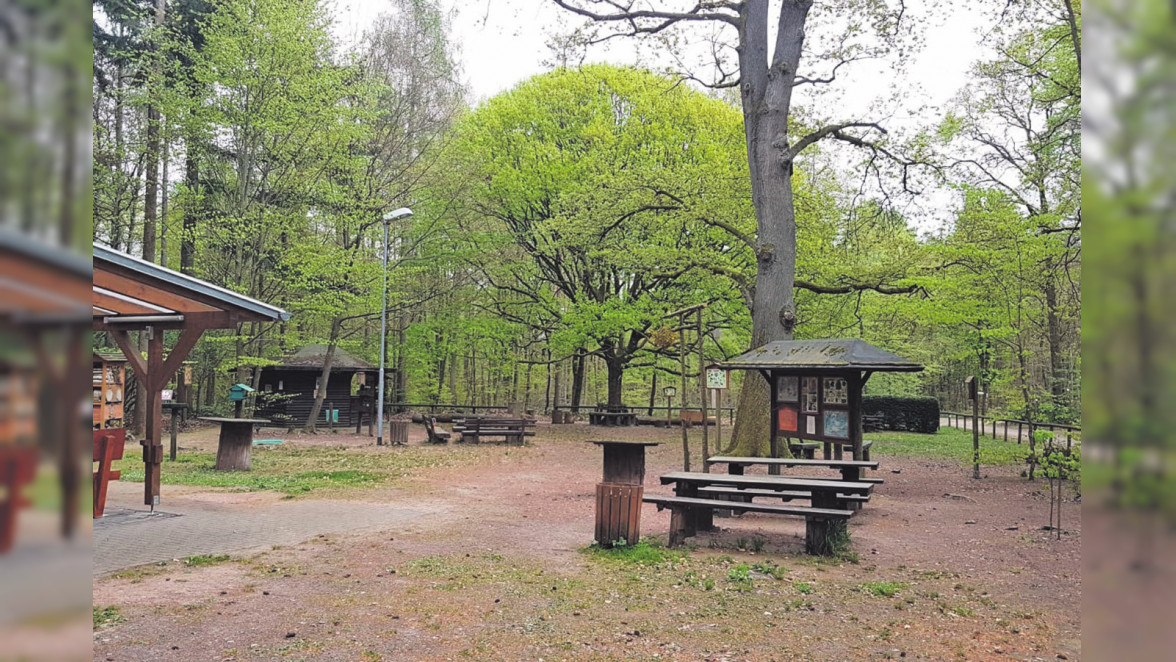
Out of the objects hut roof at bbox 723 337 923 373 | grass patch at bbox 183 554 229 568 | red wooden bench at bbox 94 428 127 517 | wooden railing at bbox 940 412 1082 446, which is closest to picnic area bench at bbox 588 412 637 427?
wooden railing at bbox 940 412 1082 446

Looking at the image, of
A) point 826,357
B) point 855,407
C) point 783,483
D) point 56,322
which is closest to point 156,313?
point 783,483

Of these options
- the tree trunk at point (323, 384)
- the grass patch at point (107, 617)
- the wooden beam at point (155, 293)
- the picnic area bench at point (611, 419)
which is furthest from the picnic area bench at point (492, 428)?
the grass patch at point (107, 617)

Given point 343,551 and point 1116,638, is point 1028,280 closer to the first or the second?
point 343,551

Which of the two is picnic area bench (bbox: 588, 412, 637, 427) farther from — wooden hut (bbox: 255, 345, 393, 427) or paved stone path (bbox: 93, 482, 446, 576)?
paved stone path (bbox: 93, 482, 446, 576)

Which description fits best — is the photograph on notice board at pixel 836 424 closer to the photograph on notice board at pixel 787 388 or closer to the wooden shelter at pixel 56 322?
the photograph on notice board at pixel 787 388

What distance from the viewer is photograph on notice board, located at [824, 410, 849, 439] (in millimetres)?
10555

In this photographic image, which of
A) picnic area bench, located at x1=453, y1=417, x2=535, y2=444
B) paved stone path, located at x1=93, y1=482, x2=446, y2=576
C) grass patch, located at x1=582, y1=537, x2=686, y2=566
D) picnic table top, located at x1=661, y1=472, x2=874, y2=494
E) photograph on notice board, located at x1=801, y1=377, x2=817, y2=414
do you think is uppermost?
photograph on notice board, located at x1=801, y1=377, x2=817, y2=414

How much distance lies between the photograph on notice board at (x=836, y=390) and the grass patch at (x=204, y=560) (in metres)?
7.73

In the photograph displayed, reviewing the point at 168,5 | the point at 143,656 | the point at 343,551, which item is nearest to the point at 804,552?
the point at 343,551

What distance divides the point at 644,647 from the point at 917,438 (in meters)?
22.0

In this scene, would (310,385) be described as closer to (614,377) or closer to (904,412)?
(614,377)

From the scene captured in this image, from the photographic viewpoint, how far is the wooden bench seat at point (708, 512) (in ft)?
24.6

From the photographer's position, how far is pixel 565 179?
2495 centimetres

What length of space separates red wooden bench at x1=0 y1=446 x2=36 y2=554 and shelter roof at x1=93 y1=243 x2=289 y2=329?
8.24m
